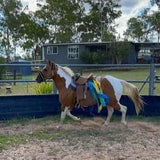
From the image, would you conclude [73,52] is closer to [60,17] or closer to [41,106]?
[60,17]

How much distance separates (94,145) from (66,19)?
120 ft

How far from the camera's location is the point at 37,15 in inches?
1551

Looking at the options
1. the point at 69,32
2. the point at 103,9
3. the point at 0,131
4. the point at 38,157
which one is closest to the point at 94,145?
the point at 38,157

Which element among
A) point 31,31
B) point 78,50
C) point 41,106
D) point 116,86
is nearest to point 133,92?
point 116,86

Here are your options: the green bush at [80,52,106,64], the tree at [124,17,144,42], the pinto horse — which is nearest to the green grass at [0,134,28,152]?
the pinto horse

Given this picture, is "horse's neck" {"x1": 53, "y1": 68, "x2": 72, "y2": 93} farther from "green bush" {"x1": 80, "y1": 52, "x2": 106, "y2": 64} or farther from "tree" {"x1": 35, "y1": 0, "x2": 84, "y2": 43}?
"tree" {"x1": 35, "y1": 0, "x2": 84, "y2": 43}

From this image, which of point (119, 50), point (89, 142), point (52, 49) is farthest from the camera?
point (52, 49)

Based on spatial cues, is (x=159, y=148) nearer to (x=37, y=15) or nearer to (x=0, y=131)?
(x=0, y=131)

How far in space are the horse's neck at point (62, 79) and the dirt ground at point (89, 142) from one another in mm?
685

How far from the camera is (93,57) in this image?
2817cm

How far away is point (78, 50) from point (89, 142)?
86.9 ft

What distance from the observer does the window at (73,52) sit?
3052cm

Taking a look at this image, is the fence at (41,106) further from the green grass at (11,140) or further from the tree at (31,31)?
the tree at (31,31)

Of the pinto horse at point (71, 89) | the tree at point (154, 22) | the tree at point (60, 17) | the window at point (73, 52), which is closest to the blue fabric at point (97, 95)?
the pinto horse at point (71, 89)
